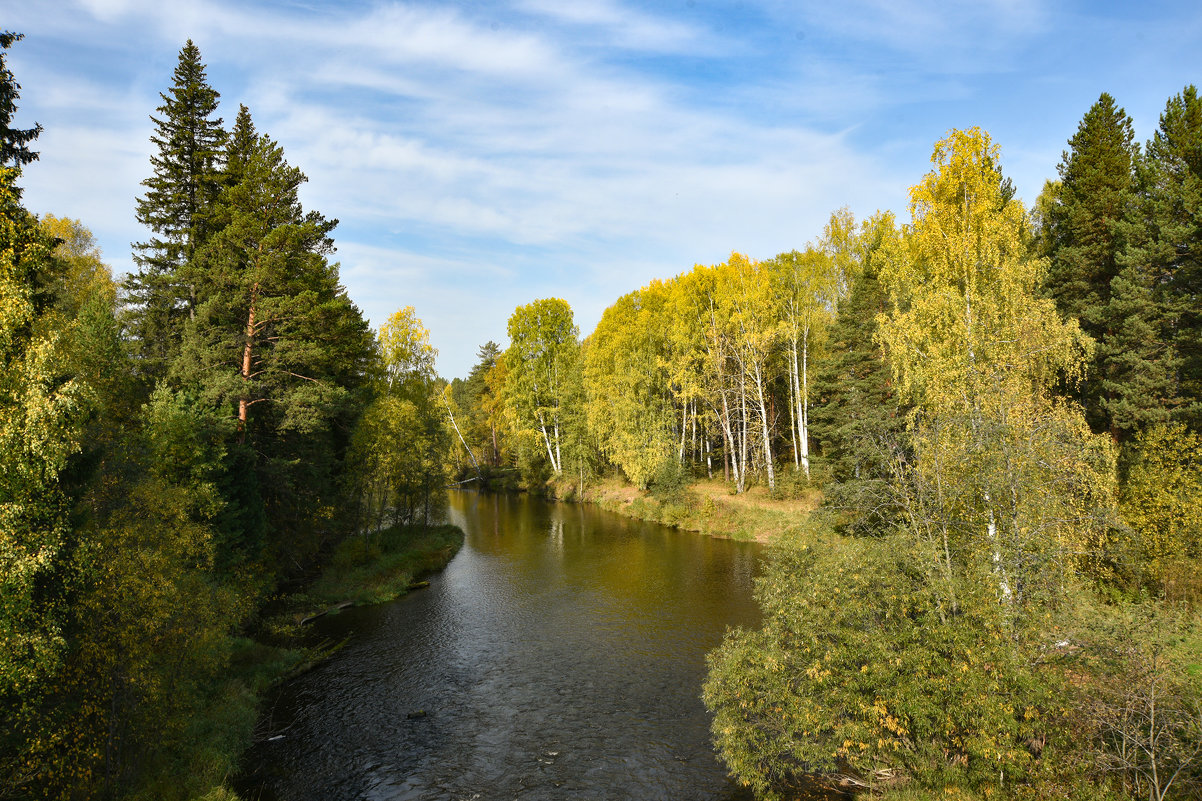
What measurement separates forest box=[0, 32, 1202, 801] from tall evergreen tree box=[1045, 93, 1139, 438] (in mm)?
160

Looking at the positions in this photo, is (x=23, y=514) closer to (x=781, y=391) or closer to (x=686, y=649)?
(x=686, y=649)

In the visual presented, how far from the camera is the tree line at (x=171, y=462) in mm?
10268

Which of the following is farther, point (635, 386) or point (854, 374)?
point (635, 386)

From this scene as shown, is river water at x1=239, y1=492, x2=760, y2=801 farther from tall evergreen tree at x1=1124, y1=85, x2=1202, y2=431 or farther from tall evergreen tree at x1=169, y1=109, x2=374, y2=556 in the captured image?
tall evergreen tree at x1=1124, y1=85, x2=1202, y2=431

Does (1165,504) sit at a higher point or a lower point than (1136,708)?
higher

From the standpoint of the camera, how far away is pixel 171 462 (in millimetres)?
18688

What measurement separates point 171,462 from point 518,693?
45.6 feet

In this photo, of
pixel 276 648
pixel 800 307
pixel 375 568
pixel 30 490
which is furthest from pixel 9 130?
pixel 800 307

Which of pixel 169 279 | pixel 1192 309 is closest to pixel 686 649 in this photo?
pixel 1192 309

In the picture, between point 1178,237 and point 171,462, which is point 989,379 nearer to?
point 1178,237

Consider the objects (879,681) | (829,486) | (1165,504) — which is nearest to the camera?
(879,681)

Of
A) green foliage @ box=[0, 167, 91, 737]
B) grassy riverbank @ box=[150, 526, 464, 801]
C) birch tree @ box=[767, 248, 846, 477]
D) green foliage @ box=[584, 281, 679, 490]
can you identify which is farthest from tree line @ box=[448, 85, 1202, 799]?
green foliage @ box=[0, 167, 91, 737]

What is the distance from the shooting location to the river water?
589 inches

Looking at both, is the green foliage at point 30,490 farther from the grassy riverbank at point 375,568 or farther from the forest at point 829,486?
the grassy riverbank at point 375,568
